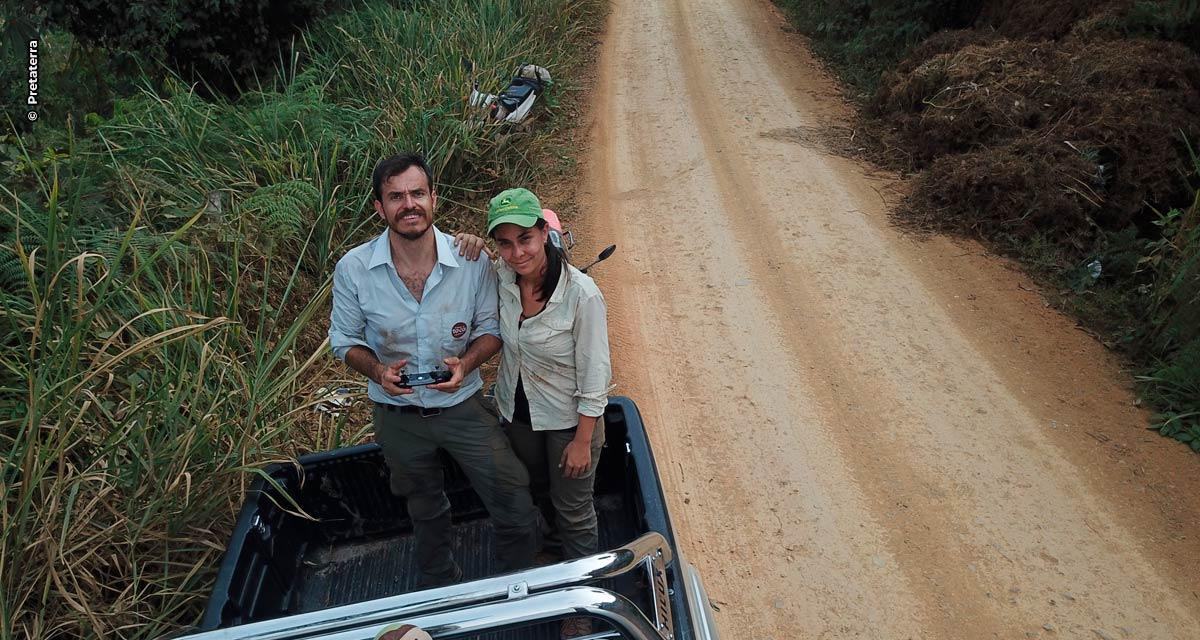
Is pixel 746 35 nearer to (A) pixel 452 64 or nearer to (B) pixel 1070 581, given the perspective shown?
(A) pixel 452 64

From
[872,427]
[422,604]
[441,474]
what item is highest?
[422,604]

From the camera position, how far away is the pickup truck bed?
218 centimetres

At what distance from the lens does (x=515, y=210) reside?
2.15 m

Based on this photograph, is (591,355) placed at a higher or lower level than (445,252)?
lower

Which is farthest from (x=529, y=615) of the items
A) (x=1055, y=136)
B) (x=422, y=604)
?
(x=1055, y=136)

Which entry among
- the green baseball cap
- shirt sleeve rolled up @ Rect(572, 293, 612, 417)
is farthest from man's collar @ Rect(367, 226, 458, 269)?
shirt sleeve rolled up @ Rect(572, 293, 612, 417)

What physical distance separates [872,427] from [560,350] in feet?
8.92

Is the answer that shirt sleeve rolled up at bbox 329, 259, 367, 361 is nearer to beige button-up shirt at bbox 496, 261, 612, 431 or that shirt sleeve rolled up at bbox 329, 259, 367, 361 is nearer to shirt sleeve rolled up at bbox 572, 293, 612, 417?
beige button-up shirt at bbox 496, 261, 612, 431

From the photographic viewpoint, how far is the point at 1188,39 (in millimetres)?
6746

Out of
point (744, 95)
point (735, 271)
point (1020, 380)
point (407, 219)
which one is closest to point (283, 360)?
point (407, 219)

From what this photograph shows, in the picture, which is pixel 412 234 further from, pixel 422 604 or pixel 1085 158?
pixel 1085 158

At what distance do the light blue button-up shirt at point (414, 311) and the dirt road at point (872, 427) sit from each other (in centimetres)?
184

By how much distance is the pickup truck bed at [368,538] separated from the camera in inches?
86.0

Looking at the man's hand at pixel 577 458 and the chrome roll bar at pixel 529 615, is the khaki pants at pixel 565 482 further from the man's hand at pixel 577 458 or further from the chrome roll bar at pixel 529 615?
the chrome roll bar at pixel 529 615
